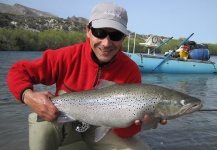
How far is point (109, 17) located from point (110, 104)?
0.97m

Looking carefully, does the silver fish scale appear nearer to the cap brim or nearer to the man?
the man

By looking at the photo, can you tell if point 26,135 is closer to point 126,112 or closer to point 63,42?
point 126,112

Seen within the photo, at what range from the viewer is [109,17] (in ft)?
10.3

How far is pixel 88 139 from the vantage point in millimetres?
3607

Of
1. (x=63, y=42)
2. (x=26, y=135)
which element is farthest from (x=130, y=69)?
(x=63, y=42)

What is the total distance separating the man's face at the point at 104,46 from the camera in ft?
10.4

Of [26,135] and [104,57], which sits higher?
[104,57]

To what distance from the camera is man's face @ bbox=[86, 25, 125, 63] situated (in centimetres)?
317

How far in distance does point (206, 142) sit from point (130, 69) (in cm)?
256

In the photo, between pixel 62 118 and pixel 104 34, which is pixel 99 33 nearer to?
pixel 104 34

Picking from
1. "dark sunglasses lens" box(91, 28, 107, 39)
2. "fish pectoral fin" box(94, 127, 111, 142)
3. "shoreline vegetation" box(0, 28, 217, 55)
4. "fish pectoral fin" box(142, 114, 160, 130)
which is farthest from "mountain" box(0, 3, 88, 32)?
"fish pectoral fin" box(142, 114, 160, 130)

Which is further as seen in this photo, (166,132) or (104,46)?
(166,132)

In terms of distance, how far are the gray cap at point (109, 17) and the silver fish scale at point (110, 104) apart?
676mm

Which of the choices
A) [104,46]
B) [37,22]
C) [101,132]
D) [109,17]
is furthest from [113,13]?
[37,22]
